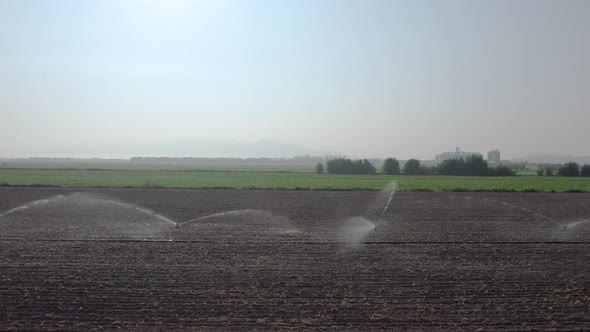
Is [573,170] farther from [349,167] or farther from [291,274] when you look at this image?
[291,274]

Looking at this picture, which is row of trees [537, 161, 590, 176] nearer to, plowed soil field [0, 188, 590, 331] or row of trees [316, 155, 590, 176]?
row of trees [316, 155, 590, 176]

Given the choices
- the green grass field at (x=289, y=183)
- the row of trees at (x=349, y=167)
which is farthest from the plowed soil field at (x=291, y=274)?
the row of trees at (x=349, y=167)

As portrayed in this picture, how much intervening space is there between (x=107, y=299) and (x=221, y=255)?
5.03 metres

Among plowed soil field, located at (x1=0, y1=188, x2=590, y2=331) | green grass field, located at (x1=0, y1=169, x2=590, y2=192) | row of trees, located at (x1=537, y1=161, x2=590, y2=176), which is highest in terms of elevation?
row of trees, located at (x1=537, y1=161, x2=590, y2=176)

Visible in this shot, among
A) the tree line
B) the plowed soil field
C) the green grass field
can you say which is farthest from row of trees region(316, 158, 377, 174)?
the plowed soil field

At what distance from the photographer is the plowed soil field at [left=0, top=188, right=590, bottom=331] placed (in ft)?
31.8

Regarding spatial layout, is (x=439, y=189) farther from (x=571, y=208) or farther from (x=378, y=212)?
(x=378, y=212)

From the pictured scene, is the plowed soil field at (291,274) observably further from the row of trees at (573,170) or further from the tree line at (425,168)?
the row of trees at (573,170)

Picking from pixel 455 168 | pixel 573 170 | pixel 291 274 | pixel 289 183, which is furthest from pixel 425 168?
pixel 291 274

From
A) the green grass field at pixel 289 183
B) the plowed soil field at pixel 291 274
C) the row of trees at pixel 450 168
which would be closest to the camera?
the plowed soil field at pixel 291 274

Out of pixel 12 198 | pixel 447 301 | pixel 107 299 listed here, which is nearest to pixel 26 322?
pixel 107 299

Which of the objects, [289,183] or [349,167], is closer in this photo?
[289,183]

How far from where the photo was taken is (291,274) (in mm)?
13047

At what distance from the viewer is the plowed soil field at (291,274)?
31.8ft
